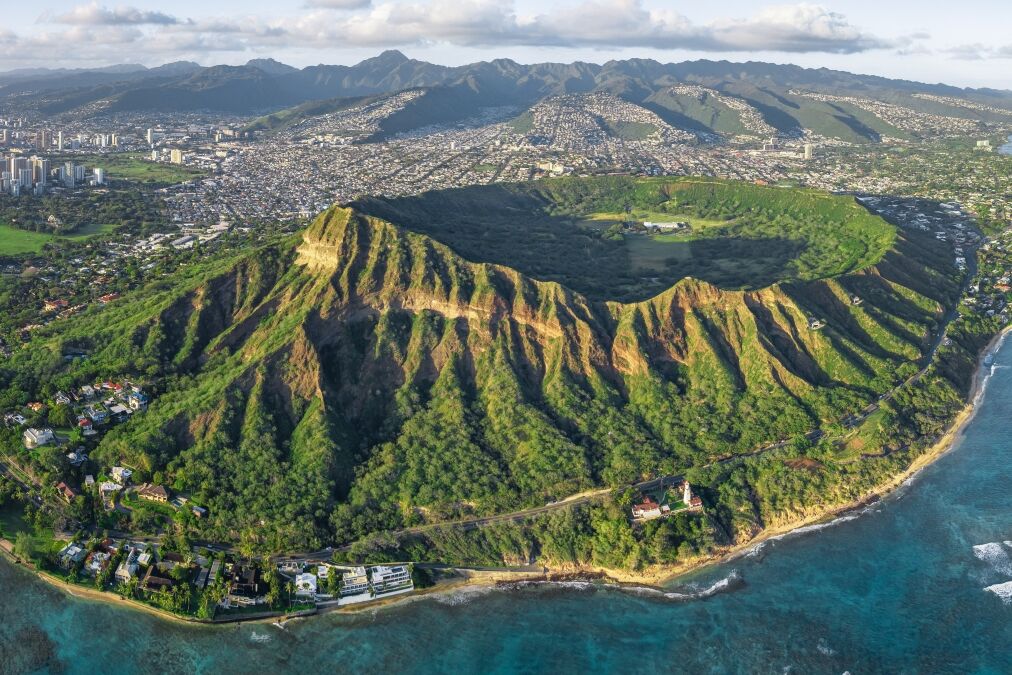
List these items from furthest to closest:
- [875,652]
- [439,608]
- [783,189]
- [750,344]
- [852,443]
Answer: [783,189] < [750,344] < [852,443] < [439,608] < [875,652]

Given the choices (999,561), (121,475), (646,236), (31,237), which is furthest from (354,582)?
(31,237)

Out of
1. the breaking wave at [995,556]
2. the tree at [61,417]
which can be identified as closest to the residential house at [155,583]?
the tree at [61,417]

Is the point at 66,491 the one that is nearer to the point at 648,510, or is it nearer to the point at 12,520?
the point at 12,520

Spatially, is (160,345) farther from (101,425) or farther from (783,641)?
(783,641)

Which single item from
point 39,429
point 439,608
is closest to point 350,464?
point 439,608

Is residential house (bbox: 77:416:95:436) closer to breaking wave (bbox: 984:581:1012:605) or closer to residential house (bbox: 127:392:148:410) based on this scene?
residential house (bbox: 127:392:148:410)

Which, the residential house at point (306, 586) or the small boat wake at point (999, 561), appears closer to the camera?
the residential house at point (306, 586)

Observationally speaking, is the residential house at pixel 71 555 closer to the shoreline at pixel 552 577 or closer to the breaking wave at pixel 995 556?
the shoreline at pixel 552 577
